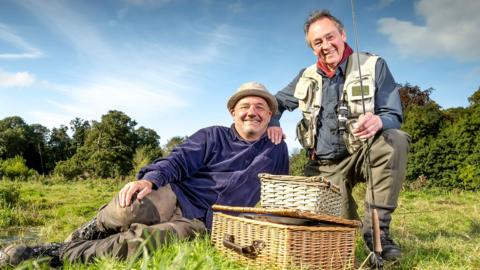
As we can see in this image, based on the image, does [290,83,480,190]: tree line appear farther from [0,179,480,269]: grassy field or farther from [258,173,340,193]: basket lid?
[258,173,340,193]: basket lid

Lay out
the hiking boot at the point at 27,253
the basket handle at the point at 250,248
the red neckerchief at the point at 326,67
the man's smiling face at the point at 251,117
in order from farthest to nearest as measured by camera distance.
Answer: the red neckerchief at the point at 326,67 → the man's smiling face at the point at 251,117 → the hiking boot at the point at 27,253 → the basket handle at the point at 250,248

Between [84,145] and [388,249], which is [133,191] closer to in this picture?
[388,249]

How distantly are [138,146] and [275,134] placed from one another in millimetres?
53226

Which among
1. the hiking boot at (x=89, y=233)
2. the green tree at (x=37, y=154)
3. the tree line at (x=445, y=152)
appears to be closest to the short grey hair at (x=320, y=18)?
the hiking boot at (x=89, y=233)

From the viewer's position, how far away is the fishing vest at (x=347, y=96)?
4094 millimetres

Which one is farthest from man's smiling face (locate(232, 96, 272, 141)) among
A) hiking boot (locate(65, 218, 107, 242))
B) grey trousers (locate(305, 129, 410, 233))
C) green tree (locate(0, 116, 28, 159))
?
green tree (locate(0, 116, 28, 159))

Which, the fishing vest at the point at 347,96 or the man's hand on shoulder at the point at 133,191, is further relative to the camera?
the fishing vest at the point at 347,96

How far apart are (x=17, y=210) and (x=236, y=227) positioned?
26.3ft

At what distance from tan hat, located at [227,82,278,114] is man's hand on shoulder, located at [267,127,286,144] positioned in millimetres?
267

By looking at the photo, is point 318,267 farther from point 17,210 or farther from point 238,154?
point 17,210

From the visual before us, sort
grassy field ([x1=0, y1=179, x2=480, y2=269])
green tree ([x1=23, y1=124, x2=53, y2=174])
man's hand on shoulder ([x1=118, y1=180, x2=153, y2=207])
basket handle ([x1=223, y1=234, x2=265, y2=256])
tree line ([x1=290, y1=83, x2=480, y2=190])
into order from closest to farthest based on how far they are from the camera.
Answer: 1. grassy field ([x1=0, y1=179, x2=480, y2=269])
2. basket handle ([x1=223, y1=234, x2=265, y2=256])
3. man's hand on shoulder ([x1=118, y1=180, x2=153, y2=207])
4. tree line ([x1=290, y1=83, x2=480, y2=190])
5. green tree ([x1=23, y1=124, x2=53, y2=174])

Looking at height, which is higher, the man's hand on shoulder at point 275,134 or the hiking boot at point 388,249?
the man's hand on shoulder at point 275,134

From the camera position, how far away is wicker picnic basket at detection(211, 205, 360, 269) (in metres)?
2.82

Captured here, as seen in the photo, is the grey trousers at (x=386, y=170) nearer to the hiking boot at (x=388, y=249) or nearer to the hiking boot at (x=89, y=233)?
the hiking boot at (x=388, y=249)
